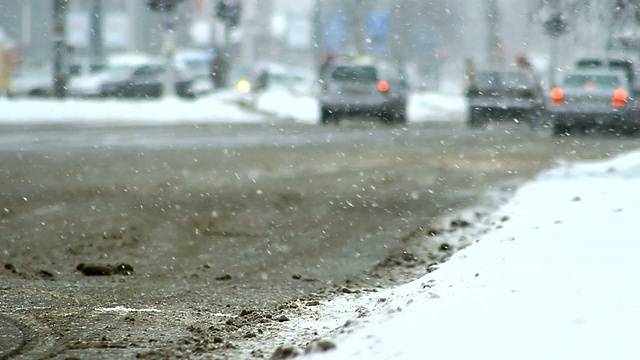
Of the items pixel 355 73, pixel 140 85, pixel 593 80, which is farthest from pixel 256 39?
pixel 593 80

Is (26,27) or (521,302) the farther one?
(26,27)

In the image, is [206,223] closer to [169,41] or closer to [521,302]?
[521,302]

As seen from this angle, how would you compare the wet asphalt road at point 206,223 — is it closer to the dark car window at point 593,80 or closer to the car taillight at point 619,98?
the car taillight at point 619,98

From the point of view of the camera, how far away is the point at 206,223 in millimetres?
9969

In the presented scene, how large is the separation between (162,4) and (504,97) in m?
9.04

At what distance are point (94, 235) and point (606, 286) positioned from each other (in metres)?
5.15

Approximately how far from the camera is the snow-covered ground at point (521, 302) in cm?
409

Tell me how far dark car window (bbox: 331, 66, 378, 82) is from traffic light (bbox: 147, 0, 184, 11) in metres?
5.11

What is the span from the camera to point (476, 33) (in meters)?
104

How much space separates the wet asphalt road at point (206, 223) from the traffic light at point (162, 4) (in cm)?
1018

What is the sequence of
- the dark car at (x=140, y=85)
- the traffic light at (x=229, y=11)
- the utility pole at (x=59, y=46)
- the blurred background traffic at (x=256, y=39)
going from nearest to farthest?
1. the blurred background traffic at (x=256, y=39)
2. the utility pole at (x=59, y=46)
3. the traffic light at (x=229, y=11)
4. the dark car at (x=140, y=85)

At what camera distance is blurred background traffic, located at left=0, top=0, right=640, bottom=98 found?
102ft

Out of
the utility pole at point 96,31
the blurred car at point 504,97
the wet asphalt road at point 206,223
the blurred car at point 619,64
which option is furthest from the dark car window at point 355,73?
the utility pole at point 96,31

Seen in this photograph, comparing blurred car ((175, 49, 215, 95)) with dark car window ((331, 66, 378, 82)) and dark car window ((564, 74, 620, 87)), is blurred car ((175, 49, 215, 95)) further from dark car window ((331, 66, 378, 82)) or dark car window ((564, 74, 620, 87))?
dark car window ((564, 74, 620, 87))
